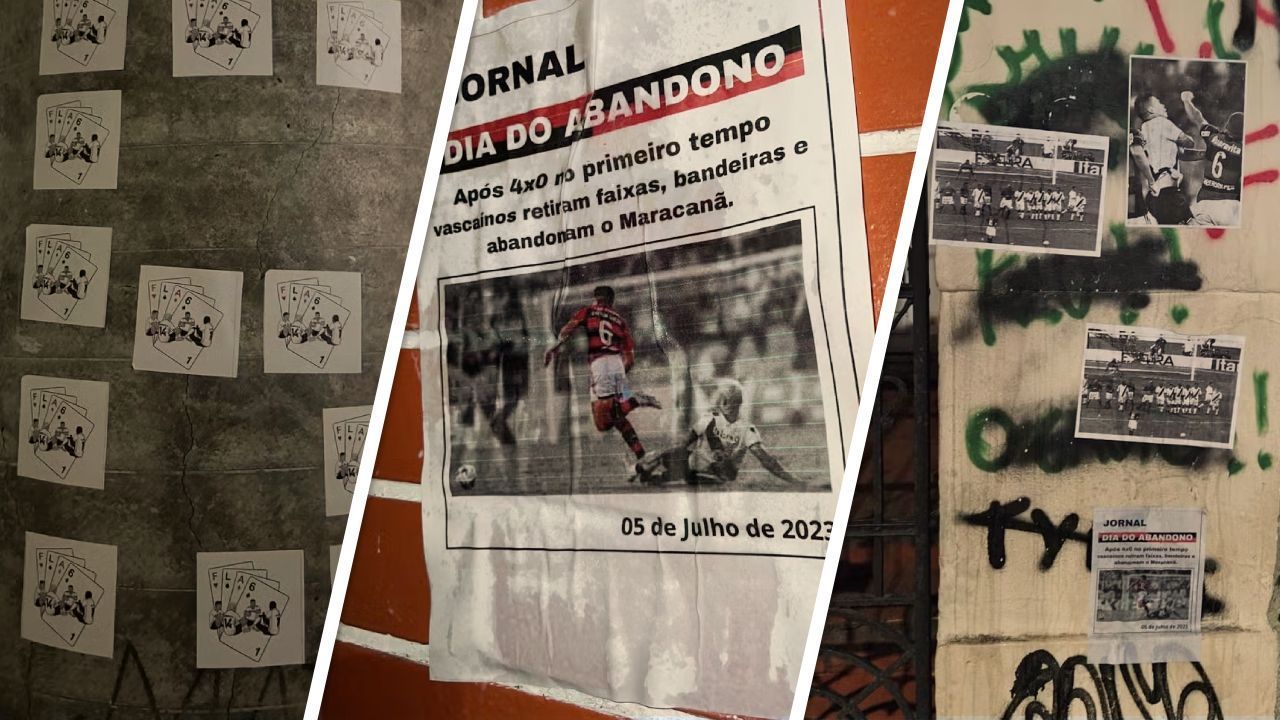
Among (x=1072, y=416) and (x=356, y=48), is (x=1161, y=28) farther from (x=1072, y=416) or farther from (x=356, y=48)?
(x=356, y=48)

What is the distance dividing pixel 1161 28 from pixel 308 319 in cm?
57

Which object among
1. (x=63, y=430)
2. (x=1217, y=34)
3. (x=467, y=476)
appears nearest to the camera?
(x=1217, y=34)

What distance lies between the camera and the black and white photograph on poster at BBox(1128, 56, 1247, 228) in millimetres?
455

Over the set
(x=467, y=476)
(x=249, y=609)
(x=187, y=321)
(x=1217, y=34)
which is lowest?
(x=249, y=609)

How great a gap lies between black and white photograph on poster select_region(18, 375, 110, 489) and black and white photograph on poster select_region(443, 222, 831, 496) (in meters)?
0.30

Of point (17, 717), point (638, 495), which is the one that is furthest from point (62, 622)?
point (638, 495)

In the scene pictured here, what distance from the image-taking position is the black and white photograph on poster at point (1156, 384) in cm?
46

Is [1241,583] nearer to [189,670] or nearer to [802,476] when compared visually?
[802,476]

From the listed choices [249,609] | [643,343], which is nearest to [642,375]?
[643,343]

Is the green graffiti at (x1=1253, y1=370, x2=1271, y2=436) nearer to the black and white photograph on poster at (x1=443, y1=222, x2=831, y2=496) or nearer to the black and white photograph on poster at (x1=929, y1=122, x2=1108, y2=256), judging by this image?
the black and white photograph on poster at (x1=929, y1=122, x2=1108, y2=256)

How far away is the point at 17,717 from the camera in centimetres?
72

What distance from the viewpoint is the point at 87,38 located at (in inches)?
26.6

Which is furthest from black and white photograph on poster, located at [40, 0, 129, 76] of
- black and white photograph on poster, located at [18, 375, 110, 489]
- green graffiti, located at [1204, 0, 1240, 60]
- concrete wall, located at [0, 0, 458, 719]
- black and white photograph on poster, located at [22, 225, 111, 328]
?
green graffiti, located at [1204, 0, 1240, 60]

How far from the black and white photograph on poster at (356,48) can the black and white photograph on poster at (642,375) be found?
6.8 inches
